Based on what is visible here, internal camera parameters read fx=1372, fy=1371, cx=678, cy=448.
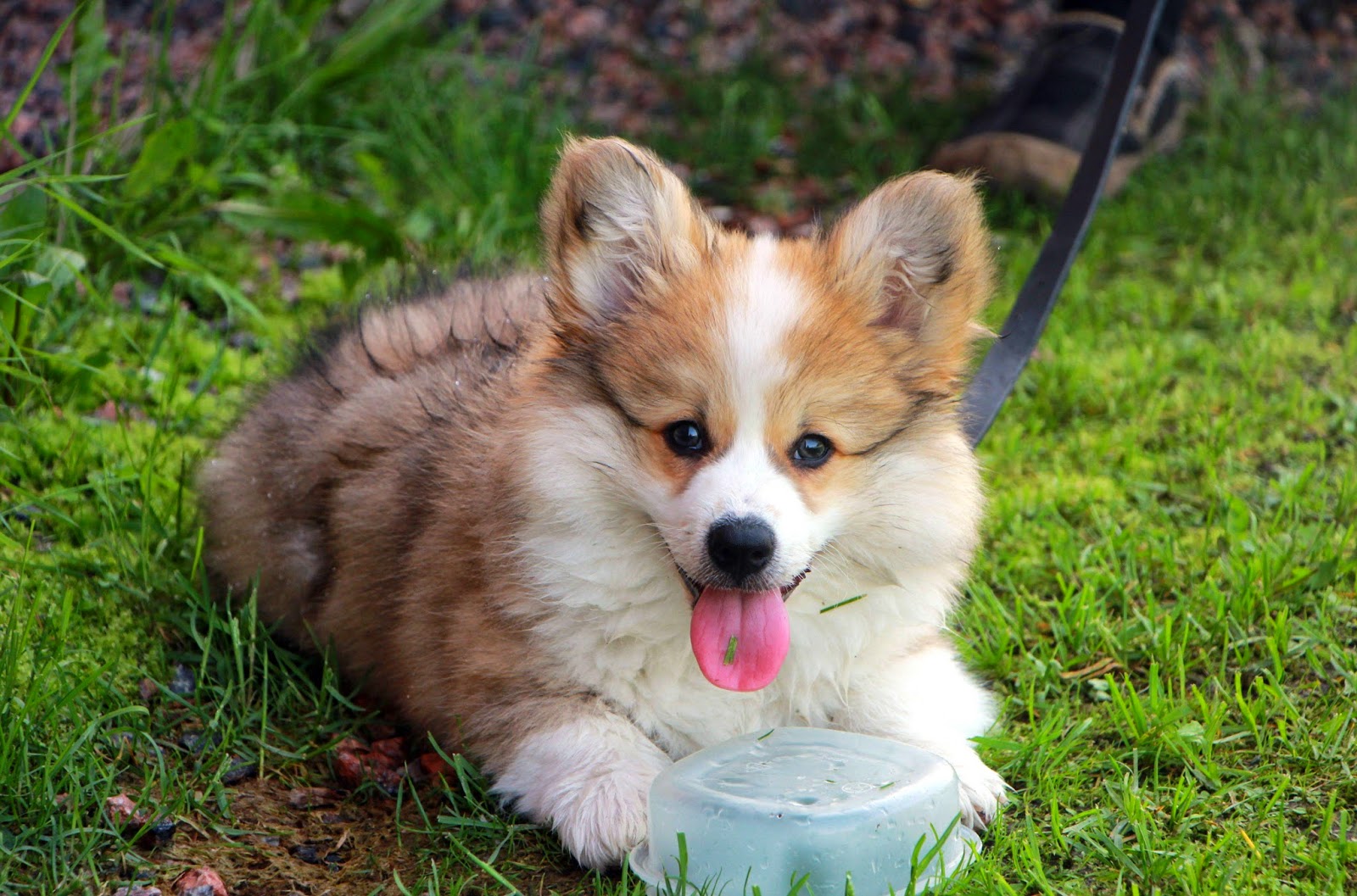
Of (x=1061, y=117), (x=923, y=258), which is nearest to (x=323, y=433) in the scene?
(x=923, y=258)

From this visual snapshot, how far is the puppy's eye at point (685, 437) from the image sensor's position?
7.52ft

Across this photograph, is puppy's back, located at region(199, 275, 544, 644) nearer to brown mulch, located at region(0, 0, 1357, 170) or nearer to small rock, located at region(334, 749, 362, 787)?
small rock, located at region(334, 749, 362, 787)

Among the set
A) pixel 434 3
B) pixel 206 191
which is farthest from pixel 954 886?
pixel 434 3

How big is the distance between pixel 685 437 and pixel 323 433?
1012mm

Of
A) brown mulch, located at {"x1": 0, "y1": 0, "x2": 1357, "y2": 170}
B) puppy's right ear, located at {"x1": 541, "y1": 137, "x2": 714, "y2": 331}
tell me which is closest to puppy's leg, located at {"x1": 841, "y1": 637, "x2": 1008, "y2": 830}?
puppy's right ear, located at {"x1": 541, "y1": 137, "x2": 714, "y2": 331}

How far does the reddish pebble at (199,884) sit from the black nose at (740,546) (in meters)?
0.95

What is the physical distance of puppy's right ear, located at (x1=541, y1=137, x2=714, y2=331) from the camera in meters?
2.41

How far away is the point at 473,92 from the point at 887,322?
138 inches

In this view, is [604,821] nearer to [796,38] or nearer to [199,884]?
[199,884]

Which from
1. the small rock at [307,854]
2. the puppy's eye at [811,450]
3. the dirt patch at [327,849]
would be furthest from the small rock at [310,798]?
the puppy's eye at [811,450]

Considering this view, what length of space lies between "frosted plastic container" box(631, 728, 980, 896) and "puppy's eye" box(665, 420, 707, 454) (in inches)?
20.5

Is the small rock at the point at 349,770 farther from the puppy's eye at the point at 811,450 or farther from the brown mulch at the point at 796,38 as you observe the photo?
the brown mulch at the point at 796,38

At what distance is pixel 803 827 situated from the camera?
82.3 inches

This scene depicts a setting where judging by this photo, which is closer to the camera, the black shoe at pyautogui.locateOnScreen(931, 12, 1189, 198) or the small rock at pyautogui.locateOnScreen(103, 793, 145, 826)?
the small rock at pyautogui.locateOnScreen(103, 793, 145, 826)
